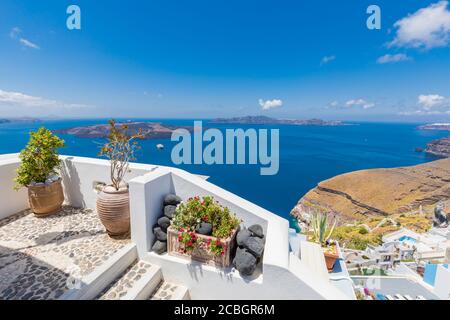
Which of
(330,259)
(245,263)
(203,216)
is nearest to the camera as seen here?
(245,263)

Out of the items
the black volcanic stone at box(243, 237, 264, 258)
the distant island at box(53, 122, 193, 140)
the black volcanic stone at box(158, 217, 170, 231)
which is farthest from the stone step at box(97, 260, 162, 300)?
the distant island at box(53, 122, 193, 140)

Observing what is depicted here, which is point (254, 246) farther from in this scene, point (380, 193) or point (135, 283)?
point (380, 193)

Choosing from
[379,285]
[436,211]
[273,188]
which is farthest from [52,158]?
[273,188]

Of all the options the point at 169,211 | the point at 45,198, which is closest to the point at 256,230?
the point at 169,211

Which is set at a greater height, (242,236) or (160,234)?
(242,236)

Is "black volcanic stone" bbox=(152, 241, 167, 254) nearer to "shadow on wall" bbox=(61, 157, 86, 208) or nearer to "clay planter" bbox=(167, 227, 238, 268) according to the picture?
"clay planter" bbox=(167, 227, 238, 268)

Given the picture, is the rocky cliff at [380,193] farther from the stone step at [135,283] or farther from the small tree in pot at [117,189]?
the small tree in pot at [117,189]
